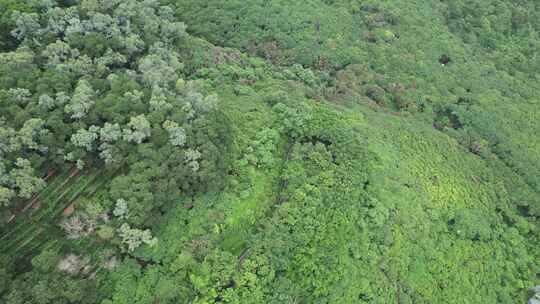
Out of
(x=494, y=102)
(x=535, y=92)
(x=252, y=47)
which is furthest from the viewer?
(x=535, y=92)

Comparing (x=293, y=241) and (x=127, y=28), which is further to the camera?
(x=127, y=28)

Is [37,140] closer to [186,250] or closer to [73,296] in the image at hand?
[73,296]

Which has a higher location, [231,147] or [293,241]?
[231,147]

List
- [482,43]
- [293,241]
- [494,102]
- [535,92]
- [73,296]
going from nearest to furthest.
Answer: [73,296] → [293,241] → [494,102] → [535,92] → [482,43]

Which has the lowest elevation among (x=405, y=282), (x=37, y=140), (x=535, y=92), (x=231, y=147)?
(x=405, y=282)

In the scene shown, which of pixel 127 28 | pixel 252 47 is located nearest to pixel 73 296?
pixel 127 28

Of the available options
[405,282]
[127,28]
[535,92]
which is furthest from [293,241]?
[535,92]
